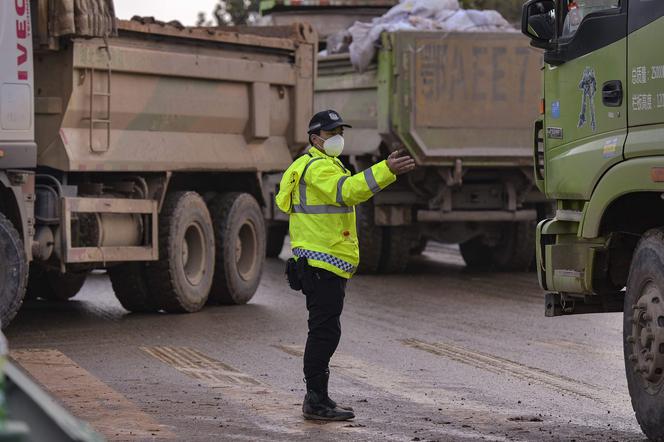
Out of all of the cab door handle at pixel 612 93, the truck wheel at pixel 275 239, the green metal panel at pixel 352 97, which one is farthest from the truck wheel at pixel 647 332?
the truck wheel at pixel 275 239

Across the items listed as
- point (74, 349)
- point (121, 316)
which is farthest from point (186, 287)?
point (74, 349)

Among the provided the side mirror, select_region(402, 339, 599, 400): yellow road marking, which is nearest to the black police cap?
the side mirror

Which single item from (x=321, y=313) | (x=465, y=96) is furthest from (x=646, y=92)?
(x=465, y=96)

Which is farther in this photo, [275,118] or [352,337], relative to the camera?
[275,118]

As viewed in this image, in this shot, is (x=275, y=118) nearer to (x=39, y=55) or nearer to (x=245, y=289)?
(x=245, y=289)

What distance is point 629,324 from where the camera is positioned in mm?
7219

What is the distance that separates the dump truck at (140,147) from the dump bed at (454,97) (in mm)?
1848

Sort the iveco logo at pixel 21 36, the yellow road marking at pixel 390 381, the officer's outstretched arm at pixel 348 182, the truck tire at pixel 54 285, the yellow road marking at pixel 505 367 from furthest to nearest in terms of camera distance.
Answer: the truck tire at pixel 54 285
the iveco logo at pixel 21 36
the yellow road marking at pixel 505 367
the yellow road marking at pixel 390 381
the officer's outstretched arm at pixel 348 182

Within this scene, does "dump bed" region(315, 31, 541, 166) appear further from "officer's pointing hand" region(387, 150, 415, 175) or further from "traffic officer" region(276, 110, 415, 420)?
"officer's pointing hand" region(387, 150, 415, 175)

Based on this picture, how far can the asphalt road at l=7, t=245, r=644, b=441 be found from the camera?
25.0 feet

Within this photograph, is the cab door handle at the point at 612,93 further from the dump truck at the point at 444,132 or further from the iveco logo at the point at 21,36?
the dump truck at the point at 444,132

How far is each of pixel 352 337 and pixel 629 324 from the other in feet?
15.3

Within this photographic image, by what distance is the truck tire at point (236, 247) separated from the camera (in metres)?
14.2

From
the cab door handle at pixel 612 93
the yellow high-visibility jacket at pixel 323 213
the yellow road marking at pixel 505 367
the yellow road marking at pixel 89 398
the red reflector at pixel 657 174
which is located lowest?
the yellow road marking at pixel 505 367
